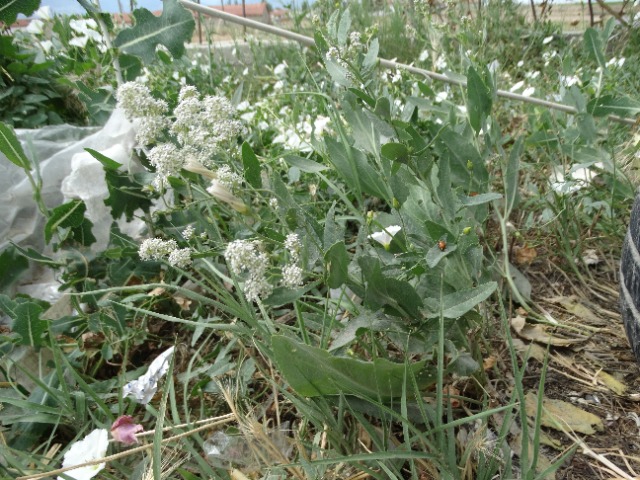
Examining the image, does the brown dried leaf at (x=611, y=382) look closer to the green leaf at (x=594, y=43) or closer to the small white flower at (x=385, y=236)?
the small white flower at (x=385, y=236)

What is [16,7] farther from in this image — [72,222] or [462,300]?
[462,300]

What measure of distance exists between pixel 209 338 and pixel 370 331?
0.62m

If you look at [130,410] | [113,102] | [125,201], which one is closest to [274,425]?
[130,410]

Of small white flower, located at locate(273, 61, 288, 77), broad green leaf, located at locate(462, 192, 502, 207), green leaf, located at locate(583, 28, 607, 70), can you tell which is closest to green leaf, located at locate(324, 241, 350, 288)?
broad green leaf, located at locate(462, 192, 502, 207)

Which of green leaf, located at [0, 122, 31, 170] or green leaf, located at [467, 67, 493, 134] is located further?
green leaf, located at [0, 122, 31, 170]

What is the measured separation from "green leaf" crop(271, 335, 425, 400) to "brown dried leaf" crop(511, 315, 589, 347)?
46 cm

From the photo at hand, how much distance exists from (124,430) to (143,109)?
0.56 m

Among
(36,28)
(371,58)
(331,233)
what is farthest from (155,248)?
(36,28)

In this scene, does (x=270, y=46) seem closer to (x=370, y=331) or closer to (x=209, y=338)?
(x=209, y=338)

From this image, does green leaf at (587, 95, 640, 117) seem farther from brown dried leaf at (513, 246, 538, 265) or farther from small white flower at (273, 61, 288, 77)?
small white flower at (273, 61, 288, 77)

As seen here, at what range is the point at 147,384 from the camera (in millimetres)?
1252

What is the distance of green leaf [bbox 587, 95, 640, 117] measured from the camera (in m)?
1.45

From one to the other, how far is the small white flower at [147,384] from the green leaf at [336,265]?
59 cm

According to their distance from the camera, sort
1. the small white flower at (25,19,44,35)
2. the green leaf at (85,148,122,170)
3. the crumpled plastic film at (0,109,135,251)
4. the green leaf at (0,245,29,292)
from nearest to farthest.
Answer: the green leaf at (85,148,122,170) < the green leaf at (0,245,29,292) < the crumpled plastic film at (0,109,135,251) < the small white flower at (25,19,44,35)
